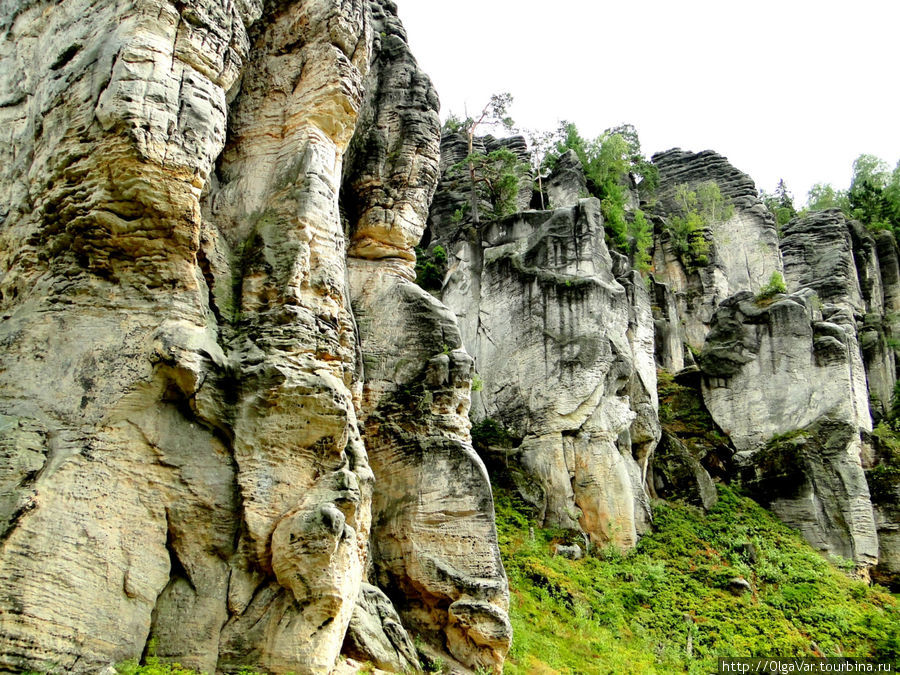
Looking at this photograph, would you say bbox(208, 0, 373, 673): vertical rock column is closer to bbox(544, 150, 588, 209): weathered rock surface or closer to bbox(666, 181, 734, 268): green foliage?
bbox(544, 150, 588, 209): weathered rock surface

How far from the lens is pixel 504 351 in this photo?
28656 mm

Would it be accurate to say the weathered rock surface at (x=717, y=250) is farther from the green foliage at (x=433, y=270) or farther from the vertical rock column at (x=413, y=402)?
the vertical rock column at (x=413, y=402)

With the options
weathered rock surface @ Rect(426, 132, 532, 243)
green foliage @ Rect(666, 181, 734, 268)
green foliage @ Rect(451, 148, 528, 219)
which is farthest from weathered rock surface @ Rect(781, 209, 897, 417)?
green foliage @ Rect(451, 148, 528, 219)

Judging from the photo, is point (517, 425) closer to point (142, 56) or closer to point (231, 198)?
point (231, 198)

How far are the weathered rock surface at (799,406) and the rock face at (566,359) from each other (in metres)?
3.75

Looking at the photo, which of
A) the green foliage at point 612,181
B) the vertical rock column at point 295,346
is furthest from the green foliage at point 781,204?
the vertical rock column at point 295,346

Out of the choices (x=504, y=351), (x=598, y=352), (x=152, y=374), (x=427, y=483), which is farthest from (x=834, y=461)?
(x=152, y=374)

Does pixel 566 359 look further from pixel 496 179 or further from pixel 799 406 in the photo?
pixel 496 179

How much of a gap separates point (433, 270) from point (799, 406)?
13.7m

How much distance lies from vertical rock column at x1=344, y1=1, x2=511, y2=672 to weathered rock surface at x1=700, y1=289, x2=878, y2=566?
16.0 metres

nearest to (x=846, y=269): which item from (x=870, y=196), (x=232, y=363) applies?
(x=870, y=196)

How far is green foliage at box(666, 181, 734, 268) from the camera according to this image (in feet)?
137

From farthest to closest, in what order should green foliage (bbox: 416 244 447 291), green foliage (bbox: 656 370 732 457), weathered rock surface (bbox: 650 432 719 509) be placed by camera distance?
green foliage (bbox: 416 244 447 291) < green foliage (bbox: 656 370 732 457) < weathered rock surface (bbox: 650 432 719 509)

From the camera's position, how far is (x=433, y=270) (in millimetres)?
32688
